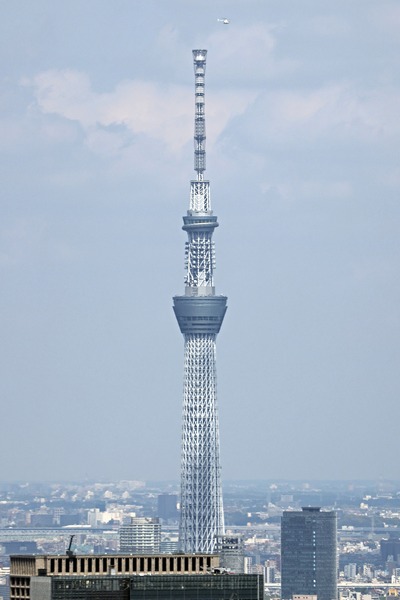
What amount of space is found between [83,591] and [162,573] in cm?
255

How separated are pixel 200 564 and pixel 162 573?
1477 mm

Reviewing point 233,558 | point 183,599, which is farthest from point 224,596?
point 233,558

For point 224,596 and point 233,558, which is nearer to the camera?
point 224,596

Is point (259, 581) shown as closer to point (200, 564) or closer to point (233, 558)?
point (200, 564)

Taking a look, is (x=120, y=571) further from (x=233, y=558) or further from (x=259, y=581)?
(x=233, y=558)

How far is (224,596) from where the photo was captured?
218 feet

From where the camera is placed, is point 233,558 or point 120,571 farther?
point 233,558

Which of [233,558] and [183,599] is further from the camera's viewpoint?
[233,558]

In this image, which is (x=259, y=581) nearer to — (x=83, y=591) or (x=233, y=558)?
(x=83, y=591)

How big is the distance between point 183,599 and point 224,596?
119 centimetres

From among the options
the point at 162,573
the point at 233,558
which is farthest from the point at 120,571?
the point at 233,558

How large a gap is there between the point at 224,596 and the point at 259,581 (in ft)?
6.41

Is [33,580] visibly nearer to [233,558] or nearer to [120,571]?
[120,571]

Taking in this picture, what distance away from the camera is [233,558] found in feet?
652
